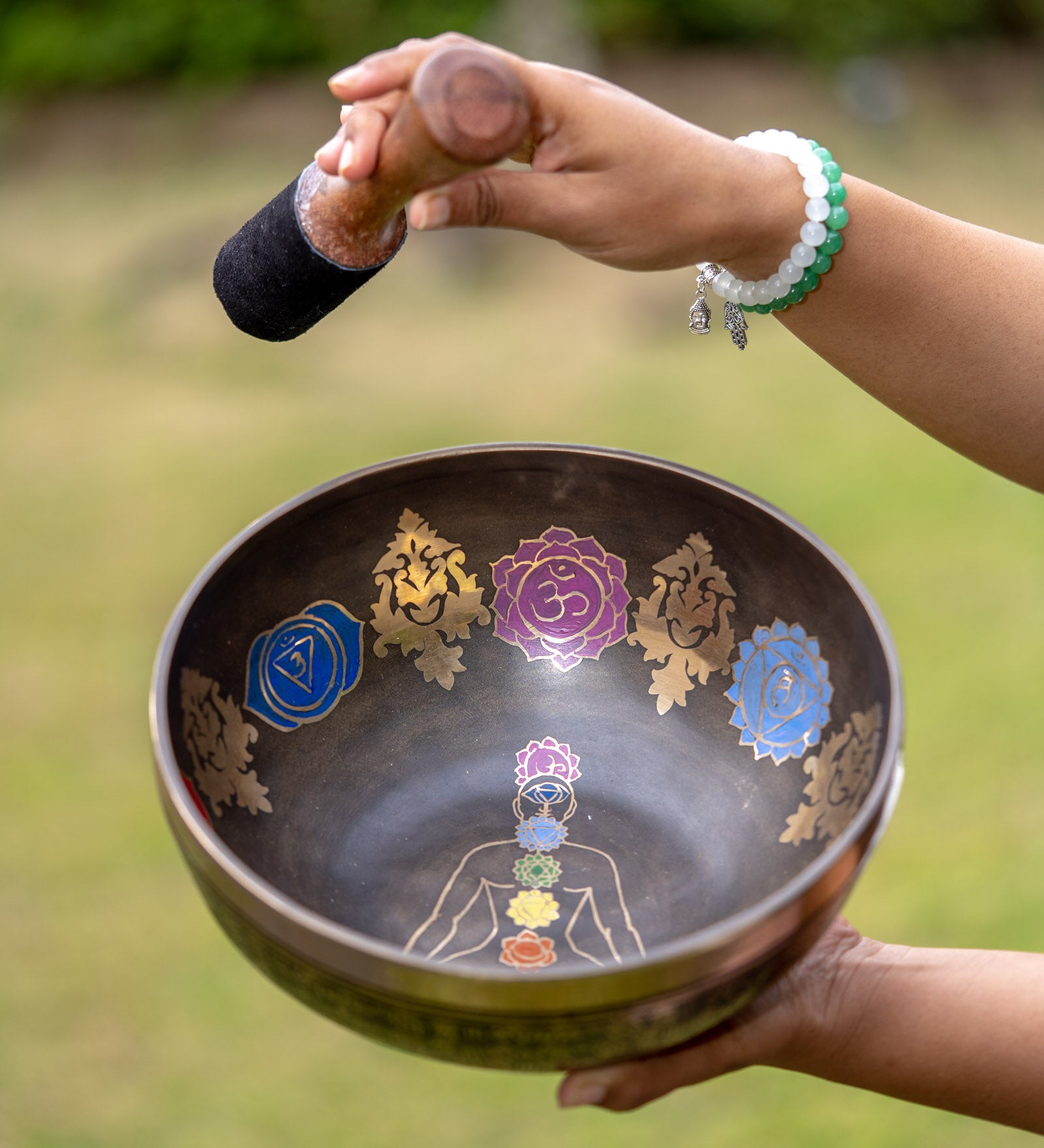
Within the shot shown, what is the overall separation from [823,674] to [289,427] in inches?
84.0

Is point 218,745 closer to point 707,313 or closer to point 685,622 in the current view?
point 685,622

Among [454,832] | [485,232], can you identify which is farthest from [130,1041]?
[485,232]

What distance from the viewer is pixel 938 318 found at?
38.5 inches

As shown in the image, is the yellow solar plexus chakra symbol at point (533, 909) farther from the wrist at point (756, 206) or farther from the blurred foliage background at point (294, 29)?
the blurred foliage background at point (294, 29)

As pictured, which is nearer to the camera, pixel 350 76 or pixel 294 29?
pixel 350 76

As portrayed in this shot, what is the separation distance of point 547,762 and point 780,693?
196mm

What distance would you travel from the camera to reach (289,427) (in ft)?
9.53

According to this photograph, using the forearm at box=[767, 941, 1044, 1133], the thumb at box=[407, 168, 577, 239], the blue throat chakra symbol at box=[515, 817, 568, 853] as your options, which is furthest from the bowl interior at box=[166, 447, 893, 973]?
the thumb at box=[407, 168, 577, 239]

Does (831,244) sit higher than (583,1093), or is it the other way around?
(831,244)

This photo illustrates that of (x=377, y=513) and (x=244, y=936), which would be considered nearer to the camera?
(x=244, y=936)

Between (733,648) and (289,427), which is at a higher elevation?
(289,427)

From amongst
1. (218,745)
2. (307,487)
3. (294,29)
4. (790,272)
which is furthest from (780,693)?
(294,29)

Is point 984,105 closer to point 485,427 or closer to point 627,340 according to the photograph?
point 627,340

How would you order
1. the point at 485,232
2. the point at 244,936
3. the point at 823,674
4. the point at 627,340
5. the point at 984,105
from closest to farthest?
the point at 244,936, the point at 823,674, the point at 627,340, the point at 485,232, the point at 984,105
